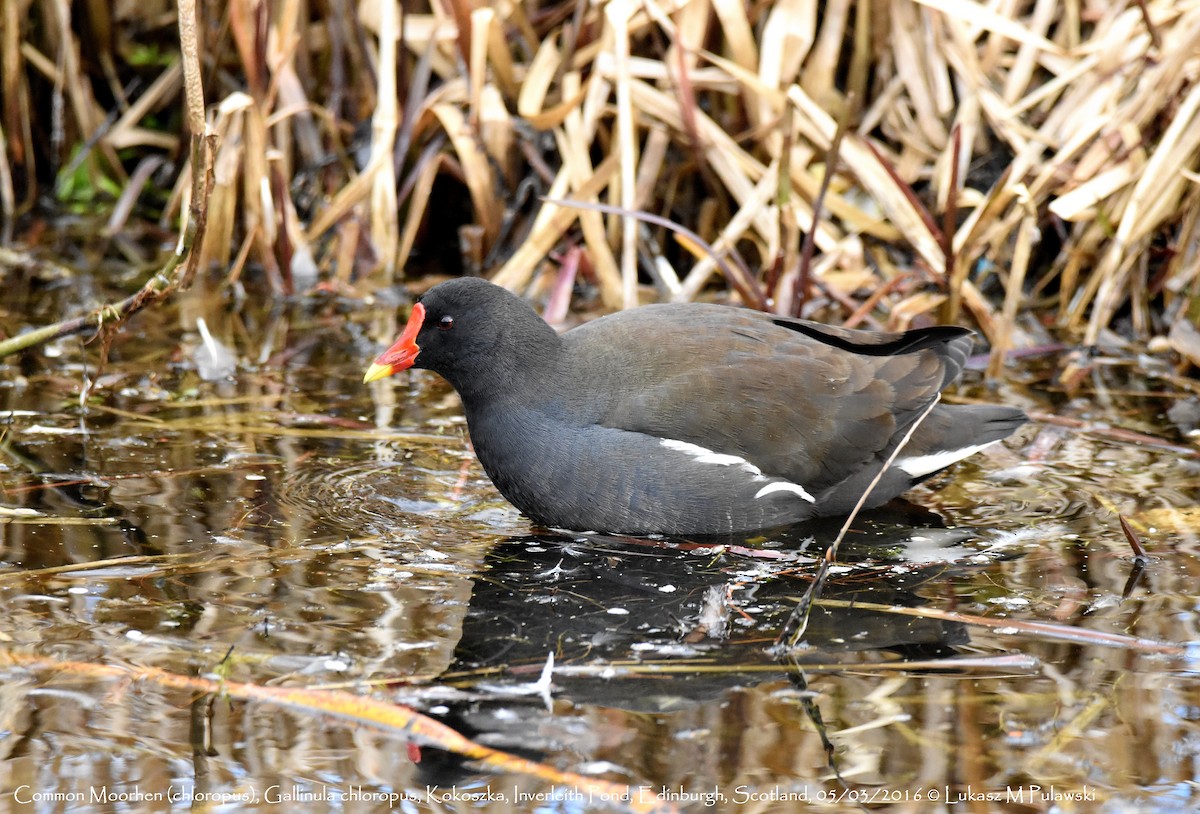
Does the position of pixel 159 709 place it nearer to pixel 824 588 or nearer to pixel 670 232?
pixel 824 588

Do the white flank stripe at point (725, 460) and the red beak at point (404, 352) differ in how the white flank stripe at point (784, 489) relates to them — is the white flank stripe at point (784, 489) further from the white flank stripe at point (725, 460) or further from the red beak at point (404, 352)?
the red beak at point (404, 352)

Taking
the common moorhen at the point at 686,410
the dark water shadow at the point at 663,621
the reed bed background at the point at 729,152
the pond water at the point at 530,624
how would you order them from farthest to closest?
the reed bed background at the point at 729,152 → the common moorhen at the point at 686,410 → the dark water shadow at the point at 663,621 → the pond water at the point at 530,624

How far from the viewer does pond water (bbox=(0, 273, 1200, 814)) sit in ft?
7.48

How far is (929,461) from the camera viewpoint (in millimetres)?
3756

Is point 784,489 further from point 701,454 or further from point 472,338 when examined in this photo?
point 472,338

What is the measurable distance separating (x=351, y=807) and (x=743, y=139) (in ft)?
11.8

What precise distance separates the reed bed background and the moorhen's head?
0.97m

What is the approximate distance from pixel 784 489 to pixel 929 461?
1.39 feet

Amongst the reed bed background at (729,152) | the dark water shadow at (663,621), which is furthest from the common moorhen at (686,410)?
the reed bed background at (729,152)

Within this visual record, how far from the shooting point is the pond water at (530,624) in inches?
89.8

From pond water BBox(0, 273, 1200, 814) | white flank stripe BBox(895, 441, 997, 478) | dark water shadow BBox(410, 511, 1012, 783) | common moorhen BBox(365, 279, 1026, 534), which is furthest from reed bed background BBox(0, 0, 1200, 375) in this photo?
dark water shadow BBox(410, 511, 1012, 783)

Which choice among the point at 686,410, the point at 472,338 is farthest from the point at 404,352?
the point at 686,410

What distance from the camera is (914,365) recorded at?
3.85 m

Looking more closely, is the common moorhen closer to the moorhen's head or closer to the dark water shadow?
the moorhen's head
